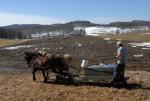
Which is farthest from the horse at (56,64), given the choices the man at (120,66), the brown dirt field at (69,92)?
the man at (120,66)

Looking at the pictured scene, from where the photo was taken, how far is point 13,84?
18.2 meters

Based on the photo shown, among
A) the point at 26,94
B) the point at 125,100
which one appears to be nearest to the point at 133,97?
the point at 125,100

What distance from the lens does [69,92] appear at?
15953 mm

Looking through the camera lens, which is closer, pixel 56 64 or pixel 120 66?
pixel 120 66

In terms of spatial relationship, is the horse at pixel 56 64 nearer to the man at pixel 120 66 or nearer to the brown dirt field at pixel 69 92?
the brown dirt field at pixel 69 92

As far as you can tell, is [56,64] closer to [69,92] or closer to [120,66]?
[69,92]

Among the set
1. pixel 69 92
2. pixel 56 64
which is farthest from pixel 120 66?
pixel 56 64

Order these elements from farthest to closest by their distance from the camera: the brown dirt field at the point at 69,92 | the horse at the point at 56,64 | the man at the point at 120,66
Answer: the horse at the point at 56,64 → the man at the point at 120,66 → the brown dirt field at the point at 69,92

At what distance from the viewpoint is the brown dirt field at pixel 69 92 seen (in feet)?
48.9

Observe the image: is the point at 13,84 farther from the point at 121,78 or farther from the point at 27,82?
the point at 121,78

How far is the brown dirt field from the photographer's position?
14904 millimetres

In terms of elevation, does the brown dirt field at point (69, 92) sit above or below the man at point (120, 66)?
below

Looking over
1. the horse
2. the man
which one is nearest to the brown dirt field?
the man

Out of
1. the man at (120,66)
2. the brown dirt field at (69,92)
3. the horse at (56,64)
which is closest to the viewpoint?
the brown dirt field at (69,92)
